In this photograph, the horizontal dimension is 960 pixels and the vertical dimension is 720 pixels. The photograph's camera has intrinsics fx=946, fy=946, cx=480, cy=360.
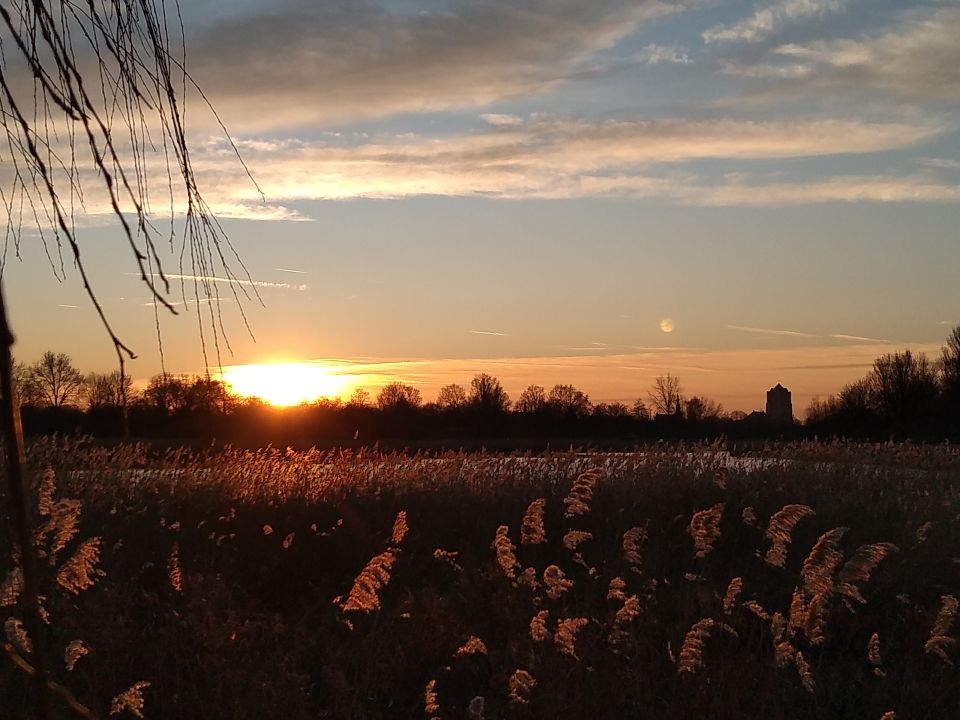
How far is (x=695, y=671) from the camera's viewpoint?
5.29m

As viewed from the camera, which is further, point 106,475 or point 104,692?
point 106,475

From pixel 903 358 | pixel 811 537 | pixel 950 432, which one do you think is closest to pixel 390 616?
pixel 811 537

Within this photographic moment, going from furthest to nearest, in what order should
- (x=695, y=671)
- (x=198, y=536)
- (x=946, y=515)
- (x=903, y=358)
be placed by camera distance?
→ (x=903, y=358), (x=946, y=515), (x=198, y=536), (x=695, y=671)

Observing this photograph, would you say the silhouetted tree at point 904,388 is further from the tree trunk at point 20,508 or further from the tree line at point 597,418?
the tree trunk at point 20,508

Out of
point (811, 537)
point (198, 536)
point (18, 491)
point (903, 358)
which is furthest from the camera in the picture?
point (903, 358)

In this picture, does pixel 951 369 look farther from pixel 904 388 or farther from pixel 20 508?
pixel 20 508

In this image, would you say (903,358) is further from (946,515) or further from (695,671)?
(695,671)

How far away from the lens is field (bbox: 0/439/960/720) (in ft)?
16.3

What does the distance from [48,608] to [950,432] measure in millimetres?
50838

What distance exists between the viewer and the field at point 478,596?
16.3ft

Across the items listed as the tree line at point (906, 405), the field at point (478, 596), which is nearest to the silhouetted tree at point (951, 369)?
the tree line at point (906, 405)

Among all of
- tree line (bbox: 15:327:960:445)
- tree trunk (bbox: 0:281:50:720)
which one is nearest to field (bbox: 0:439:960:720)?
tree trunk (bbox: 0:281:50:720)

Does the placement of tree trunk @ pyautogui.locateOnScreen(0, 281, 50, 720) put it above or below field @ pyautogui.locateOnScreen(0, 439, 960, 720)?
above

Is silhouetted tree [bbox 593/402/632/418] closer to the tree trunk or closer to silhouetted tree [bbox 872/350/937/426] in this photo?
silhouetted tree [bbox 872/350/937/426]
